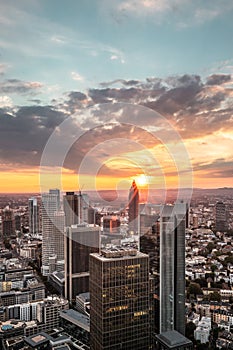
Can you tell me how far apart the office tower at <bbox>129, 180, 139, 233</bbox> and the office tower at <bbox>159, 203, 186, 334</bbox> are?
569 mm

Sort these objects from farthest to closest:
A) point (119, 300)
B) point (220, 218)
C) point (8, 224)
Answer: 1. point (220, 218)
2. point (8, 224)
3. point (119, 300)

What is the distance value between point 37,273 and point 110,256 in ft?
20.3

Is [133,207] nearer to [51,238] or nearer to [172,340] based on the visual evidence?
[172,340]

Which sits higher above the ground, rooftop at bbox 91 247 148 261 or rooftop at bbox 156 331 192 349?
rooftop at bbox 91 247 148 261

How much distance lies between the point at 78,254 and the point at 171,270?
9.70 feet

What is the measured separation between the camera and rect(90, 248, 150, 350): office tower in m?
3.92

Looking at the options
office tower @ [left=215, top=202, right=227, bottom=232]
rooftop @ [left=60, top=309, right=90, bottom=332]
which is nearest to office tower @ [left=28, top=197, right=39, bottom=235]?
rooftop @ [left=60, top=309, right=90, bottom=332]

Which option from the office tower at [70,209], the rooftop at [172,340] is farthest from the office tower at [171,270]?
the office tower at [70,209]

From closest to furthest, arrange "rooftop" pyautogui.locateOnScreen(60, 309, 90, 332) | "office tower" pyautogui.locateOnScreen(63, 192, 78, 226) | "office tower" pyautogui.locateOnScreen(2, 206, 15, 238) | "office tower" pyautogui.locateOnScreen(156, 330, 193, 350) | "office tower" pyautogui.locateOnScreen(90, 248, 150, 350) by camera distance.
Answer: "office tower" pyautogui.locateOnScreen(90, 248, 150, 350)
"office tower" pyautogui.locateOnScreen(156, 330, 193, 350)
"rooftop" pyautogui.locateOnScreen(60, 309, 90, 332)
"office tower" pyautogui.locateOnScreen(63, 192, 78, 226)
"office tower" pyautogui.locateOnScreen(2, 206, 15, 238)

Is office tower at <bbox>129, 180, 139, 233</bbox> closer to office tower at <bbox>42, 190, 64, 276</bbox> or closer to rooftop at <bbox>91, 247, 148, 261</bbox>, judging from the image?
rooftop at <bbox>91, 247, 148, 261</bbox>

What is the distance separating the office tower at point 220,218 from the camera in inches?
458

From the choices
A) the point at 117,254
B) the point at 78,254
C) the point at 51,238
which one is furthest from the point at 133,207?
the point at 51,238

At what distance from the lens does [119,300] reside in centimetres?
397

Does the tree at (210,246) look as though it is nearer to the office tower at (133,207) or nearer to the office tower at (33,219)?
the office tower at (133,207)
